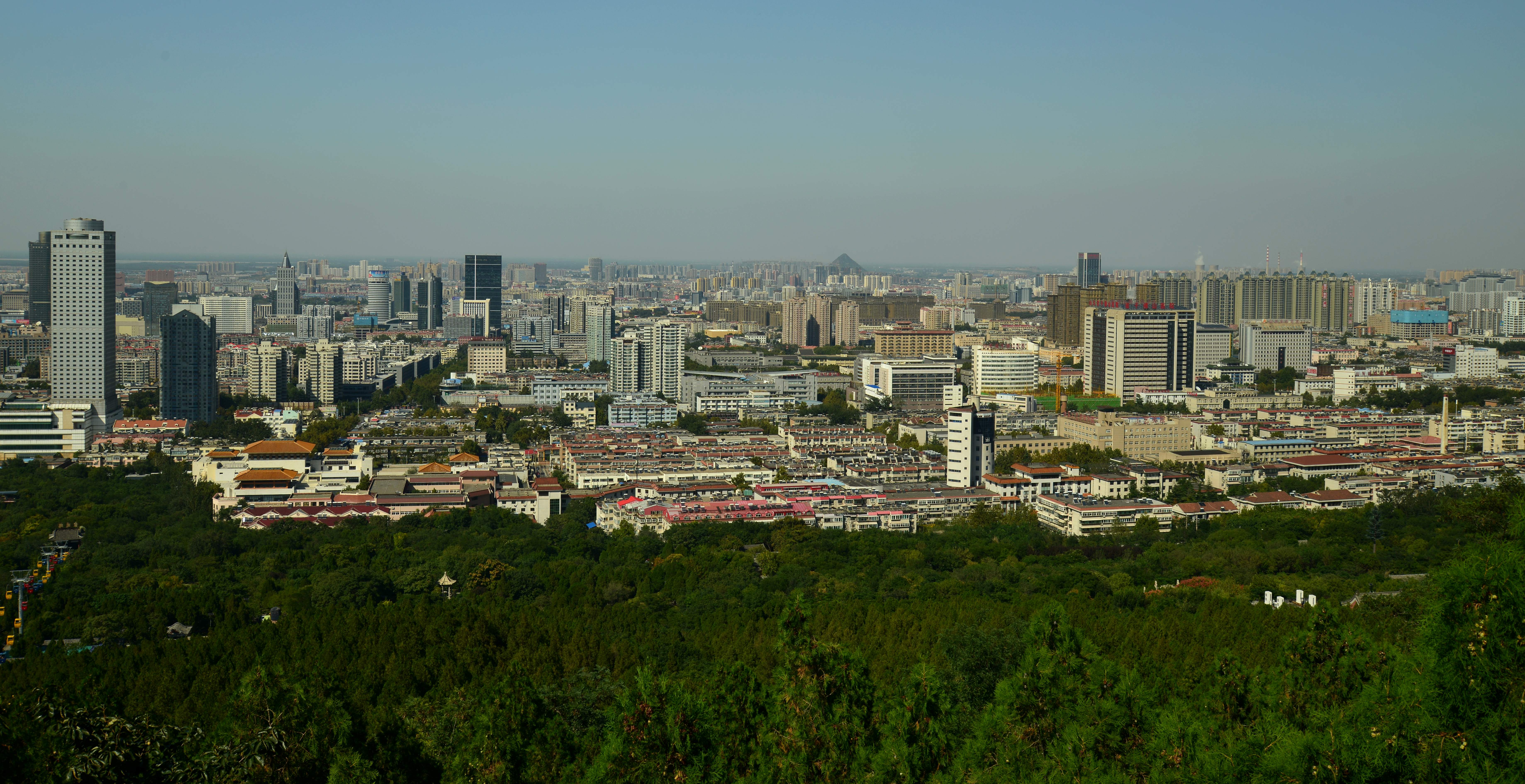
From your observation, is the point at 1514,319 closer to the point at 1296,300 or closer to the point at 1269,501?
the point at 1296,300

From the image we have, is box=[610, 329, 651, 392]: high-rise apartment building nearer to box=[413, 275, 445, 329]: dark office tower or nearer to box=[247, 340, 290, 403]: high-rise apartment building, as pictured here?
box=[247, 340, 290, 403]: high-rise apartment building

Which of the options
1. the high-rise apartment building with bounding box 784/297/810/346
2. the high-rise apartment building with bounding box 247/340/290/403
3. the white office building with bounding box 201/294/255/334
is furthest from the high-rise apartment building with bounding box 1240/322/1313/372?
the white office building with bounding box 201/294/255/334

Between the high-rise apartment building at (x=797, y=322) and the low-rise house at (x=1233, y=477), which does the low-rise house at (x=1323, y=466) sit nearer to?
the low-rise house at (x=1233, y=477)

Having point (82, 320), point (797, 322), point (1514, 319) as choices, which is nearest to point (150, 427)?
point (82, 320)

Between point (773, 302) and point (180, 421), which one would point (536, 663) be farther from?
point (773, 302)

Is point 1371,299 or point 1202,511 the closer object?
point 1202,511

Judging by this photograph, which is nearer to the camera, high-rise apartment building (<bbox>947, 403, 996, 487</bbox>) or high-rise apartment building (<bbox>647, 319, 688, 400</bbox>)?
high-rise apartment building (<bbox>947, 403, 996, 487</bbox>)

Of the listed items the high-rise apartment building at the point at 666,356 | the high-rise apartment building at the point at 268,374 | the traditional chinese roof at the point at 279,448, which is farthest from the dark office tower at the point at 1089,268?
the traditional chinese roof at the point at 279,448
